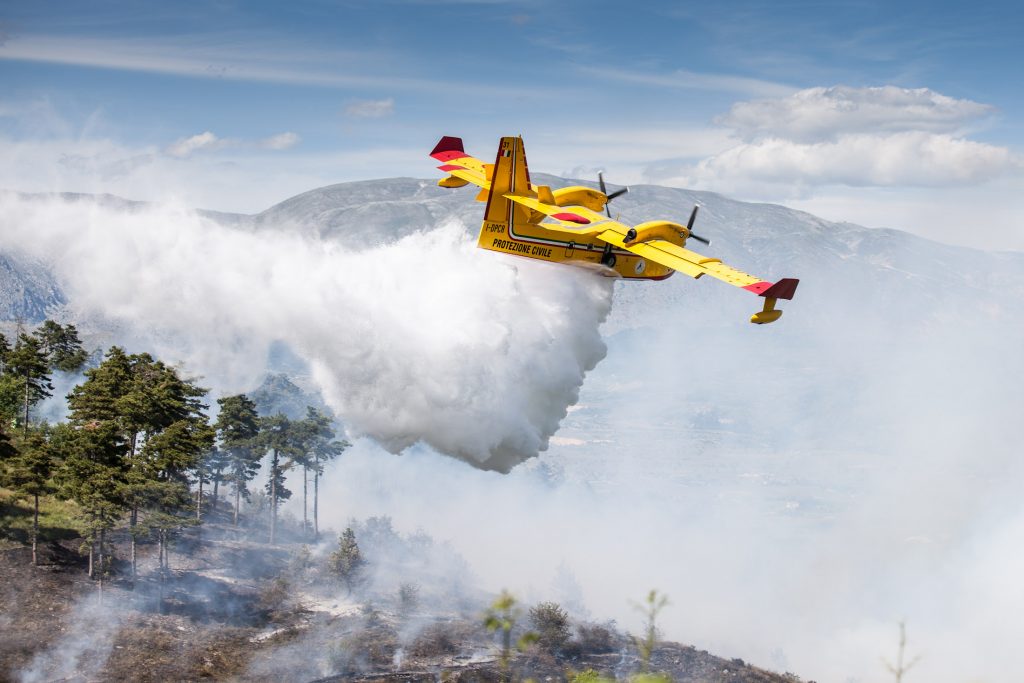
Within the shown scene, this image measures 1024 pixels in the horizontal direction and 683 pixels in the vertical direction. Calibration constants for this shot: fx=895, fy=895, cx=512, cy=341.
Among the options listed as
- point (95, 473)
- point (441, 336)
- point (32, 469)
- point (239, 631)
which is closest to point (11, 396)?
point (32, 469)

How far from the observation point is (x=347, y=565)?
9200cm

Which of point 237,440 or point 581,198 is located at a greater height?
point 581,198

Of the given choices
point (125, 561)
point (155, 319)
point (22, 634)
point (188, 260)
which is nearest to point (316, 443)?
point (155, 319)

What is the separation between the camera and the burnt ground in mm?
63438

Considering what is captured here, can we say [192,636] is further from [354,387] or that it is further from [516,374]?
[516,374]

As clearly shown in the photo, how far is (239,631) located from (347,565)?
18.0m

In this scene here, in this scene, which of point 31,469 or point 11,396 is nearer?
point 31,469

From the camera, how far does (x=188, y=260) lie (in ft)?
238

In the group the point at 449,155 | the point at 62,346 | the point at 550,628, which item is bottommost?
the point at 550,628

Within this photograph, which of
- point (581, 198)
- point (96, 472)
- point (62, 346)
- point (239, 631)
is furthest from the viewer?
point (62, 346)

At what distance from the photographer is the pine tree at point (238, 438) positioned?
298 feet

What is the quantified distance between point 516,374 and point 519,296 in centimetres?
439

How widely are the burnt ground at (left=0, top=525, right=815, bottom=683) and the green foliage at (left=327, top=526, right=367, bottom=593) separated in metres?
1.38

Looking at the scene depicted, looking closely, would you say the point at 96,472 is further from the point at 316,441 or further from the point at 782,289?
the point at 782,289
